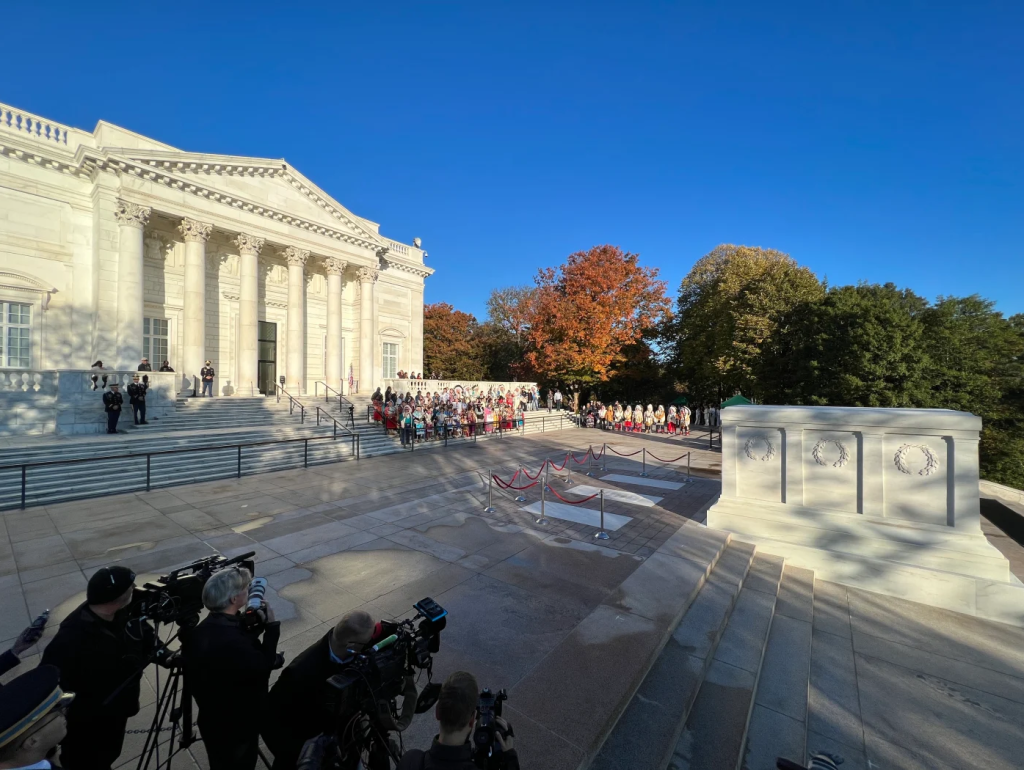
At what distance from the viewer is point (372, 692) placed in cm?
203

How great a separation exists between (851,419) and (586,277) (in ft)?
90.9

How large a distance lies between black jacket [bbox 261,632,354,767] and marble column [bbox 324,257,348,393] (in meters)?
25.7

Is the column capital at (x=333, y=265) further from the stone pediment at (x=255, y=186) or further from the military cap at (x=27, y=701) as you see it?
the military cap at (x=27, y=701)

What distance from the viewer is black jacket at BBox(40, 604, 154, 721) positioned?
2.31 meters

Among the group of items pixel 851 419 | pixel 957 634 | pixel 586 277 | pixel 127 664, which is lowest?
pixel 957 634

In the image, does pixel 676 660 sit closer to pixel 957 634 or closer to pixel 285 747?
pixel 285 747

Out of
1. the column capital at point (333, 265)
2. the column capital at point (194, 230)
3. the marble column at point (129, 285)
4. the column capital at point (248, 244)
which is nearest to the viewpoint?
the marble column at point (129, 285)

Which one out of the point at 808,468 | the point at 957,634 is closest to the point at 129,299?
the point at 808,468

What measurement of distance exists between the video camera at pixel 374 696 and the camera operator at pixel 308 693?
9 cm

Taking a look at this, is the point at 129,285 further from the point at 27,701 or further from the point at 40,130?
the point at 27,701

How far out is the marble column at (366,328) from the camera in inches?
1131

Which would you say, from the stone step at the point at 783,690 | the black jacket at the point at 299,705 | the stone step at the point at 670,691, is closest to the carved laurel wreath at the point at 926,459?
the stone step at the point at 783,690

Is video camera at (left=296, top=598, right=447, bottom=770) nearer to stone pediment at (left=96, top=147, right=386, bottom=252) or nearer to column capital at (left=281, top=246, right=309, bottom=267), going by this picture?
stone pediment at (left=96, top=147, right=386, bottom=252)

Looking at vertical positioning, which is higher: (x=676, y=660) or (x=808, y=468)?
(x=808, y=468)
